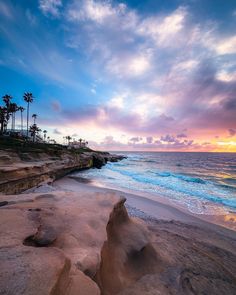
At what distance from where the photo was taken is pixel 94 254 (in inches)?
136

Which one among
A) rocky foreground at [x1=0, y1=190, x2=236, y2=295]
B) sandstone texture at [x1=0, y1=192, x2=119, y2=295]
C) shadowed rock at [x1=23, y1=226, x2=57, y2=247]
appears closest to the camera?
sandstone texture at [x1=0, y1=192, x2=119, y2=295]

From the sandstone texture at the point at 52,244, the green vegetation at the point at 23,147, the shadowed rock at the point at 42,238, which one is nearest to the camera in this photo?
the sandstone texture at the point at 52,244

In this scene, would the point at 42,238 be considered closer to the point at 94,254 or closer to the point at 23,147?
the point at 94,254

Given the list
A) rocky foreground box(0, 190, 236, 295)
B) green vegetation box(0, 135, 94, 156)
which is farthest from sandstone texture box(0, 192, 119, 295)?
green vegetation box(0, 135, 94, 156)

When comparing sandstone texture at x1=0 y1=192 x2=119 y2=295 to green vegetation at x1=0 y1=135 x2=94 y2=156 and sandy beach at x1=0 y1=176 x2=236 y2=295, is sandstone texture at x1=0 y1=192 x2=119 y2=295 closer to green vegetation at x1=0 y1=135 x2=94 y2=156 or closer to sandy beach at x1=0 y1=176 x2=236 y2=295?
sandy beach at x1=0 y1=176 x2=236 y2=295

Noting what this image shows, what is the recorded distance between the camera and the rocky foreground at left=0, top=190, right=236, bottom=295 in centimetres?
239

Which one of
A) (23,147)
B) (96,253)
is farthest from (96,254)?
(23,147)

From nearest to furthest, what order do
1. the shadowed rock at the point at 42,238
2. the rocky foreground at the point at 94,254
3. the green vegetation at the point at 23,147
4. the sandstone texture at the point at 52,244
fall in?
the sandstone texture at the point at 52,244
the rocky foreground at the point at 94,254
the shadowed rock at the point at 42,238
the green vegetation at the point at 23,147

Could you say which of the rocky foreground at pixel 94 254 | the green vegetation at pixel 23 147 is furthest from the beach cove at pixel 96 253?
the green vegetation at pixel 23 147

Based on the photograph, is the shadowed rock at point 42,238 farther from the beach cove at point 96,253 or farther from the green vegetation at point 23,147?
the green vegetation at point 23,147

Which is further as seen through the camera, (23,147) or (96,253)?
(23,147)

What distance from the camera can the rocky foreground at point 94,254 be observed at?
7.85ft

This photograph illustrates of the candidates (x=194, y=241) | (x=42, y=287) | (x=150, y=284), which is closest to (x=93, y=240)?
(x=150, y=284)

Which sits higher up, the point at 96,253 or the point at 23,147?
the point at 23,147
